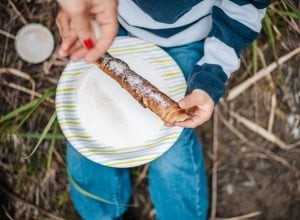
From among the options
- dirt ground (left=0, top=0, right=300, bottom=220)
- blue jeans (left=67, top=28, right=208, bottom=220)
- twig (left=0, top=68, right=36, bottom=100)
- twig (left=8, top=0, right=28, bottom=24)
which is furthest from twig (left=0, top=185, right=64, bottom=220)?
twig (left=8, top=0, right=28, bottom=24)

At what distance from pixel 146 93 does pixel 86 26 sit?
334mm

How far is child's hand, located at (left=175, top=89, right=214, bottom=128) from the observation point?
114cm

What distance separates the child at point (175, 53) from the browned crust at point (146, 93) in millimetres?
34

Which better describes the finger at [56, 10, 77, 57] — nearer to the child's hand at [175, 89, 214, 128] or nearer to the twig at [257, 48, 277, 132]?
the child's hand at [175, 89, 214, 128]

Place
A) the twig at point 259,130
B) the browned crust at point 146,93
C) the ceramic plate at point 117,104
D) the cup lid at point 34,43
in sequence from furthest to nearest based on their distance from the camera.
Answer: the twig at point 259,130 < the cup lid at point 34,43 < the ceramic plate at point 117,104 < the browned crust at point 146,93

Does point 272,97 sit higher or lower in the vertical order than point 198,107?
lower

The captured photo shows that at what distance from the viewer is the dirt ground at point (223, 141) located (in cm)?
167

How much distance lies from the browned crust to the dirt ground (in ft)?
1.66

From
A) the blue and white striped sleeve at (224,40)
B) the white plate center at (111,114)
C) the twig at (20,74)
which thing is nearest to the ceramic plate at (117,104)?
the white plate center at (111,114)

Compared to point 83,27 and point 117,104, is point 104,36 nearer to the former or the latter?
point 83,27

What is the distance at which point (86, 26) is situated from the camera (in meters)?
0.86

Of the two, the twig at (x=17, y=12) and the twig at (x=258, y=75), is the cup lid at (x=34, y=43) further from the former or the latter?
the twig at (x=258, y=75)

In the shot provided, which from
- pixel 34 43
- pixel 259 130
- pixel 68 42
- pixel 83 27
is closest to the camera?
pixel 83 27

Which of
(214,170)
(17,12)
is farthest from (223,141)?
(17,12)
